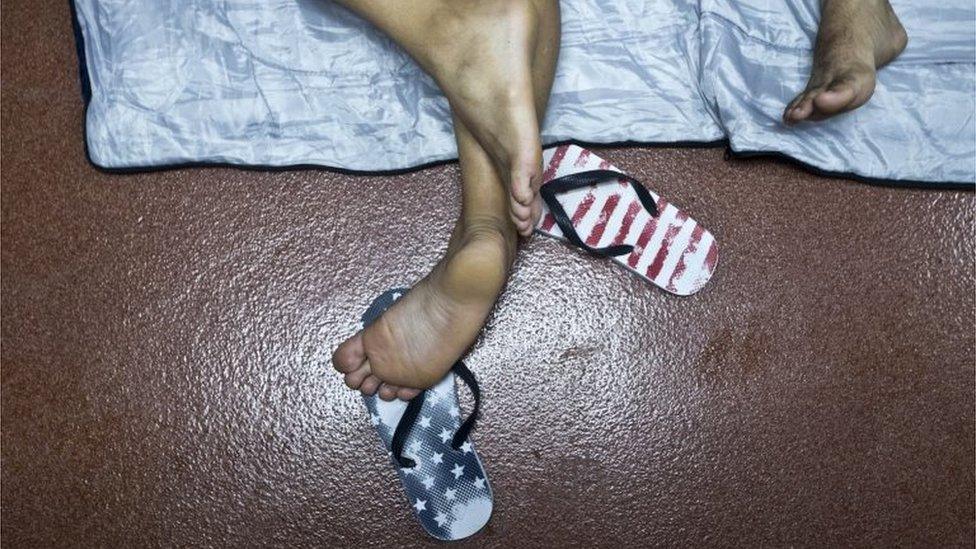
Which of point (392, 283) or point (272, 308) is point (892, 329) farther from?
point (272, 308)

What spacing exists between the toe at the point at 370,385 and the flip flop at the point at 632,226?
0.30 meters

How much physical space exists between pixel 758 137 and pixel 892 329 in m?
0.33

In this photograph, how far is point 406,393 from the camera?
105 cm

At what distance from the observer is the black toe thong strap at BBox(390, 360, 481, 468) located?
3.49 feet

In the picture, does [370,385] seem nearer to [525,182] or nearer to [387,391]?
[387,391]

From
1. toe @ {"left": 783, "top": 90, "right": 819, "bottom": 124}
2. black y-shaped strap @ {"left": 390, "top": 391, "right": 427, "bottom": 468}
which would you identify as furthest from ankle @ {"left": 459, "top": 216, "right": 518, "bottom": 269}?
toe @ {"left": 783, "top": 90, "right": 819, "bottom": 124}

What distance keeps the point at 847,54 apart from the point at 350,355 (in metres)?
0.71

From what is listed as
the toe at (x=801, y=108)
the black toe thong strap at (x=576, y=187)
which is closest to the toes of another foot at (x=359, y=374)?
Result: the black toe thong strap at (x=576, y=187)

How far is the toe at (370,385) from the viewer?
1.03 m

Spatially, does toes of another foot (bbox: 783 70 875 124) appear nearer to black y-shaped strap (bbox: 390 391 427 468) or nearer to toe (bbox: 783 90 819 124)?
toe (bbox: 783 90 819 124)

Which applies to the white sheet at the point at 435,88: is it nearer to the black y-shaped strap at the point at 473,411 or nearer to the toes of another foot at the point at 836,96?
the toes of another foot at the point at 836,96

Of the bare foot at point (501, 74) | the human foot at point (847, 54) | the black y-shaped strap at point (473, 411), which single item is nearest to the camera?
the bare foot at point (501, 74)

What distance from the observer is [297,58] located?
1104 millimetres

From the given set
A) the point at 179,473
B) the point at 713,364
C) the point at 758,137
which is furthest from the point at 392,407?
the point at 758,137
